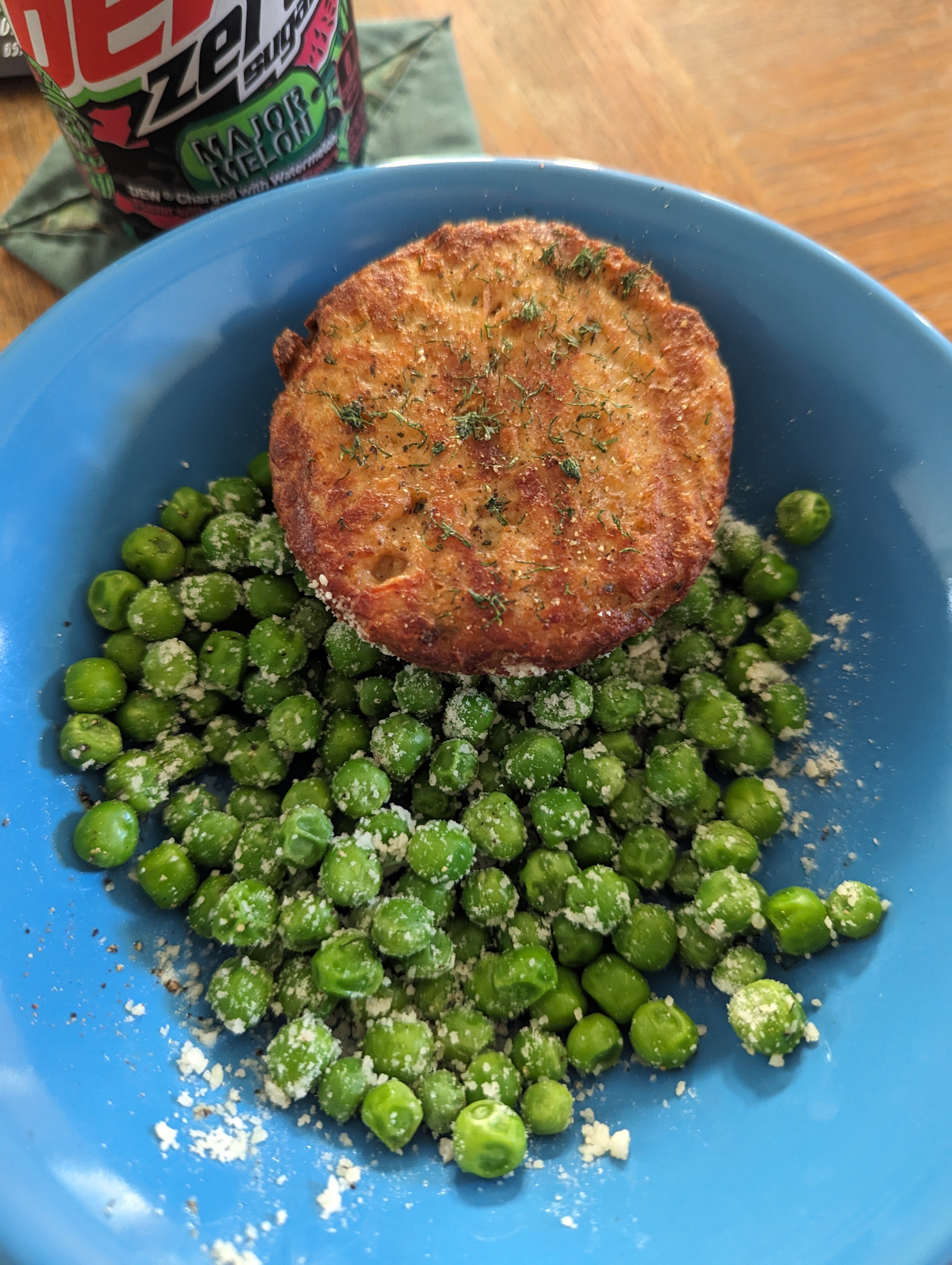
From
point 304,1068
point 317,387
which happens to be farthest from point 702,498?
point 304,1068

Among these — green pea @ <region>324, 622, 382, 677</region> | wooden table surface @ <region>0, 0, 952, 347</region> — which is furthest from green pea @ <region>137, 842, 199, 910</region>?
wooden table surface @ <region>0, 0, 952, 347</region>

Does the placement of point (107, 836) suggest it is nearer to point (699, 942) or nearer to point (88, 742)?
point (88, 742)

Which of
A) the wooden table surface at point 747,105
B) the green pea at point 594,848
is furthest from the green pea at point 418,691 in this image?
the wooden table surface at point 747,105

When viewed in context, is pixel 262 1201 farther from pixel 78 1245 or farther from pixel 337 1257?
pixel 78 1245

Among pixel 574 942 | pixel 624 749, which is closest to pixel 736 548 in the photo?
pixel 624 749

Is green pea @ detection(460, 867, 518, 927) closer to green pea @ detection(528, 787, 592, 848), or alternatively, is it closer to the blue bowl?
green pea @ detection(528, 787, 592, 848)
